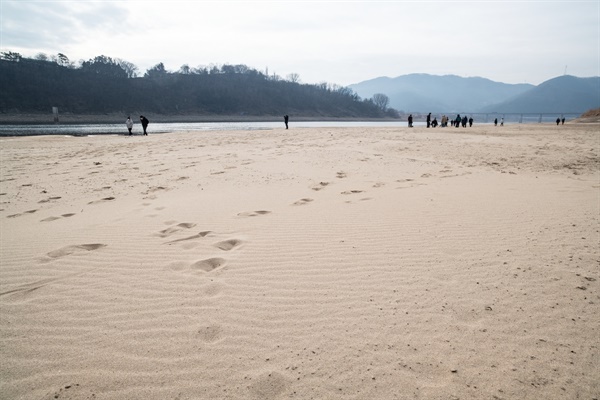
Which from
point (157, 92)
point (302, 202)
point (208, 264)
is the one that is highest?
point (157, 92)

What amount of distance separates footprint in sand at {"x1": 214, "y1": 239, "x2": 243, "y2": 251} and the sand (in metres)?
0.03

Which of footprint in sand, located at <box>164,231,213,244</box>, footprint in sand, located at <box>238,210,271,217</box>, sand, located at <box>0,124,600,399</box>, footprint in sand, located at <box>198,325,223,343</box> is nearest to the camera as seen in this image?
sand, located at <box>0,124,600,399</box>

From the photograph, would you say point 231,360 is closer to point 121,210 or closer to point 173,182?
point 121,210

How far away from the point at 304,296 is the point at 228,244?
145 centimetres

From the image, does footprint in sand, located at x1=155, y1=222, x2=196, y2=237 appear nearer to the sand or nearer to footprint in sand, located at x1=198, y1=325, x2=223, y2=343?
the sand

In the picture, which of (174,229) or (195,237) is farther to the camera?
(174,229)

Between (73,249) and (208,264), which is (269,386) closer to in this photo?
(208,264)

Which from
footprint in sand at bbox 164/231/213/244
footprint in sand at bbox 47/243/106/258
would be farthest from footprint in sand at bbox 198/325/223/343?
footprint in sand at bbox 47/243/106/258

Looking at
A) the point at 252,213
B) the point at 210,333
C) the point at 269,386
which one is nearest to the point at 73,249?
the point at 252,213

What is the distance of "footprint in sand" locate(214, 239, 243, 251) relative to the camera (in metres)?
3.60

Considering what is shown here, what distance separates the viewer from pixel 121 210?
17.0 ft

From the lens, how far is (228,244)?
3.70 meters

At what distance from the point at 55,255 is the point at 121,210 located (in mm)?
1819

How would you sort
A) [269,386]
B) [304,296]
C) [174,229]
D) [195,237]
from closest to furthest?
[269,386], [304,296], [195,237], [174,229]
